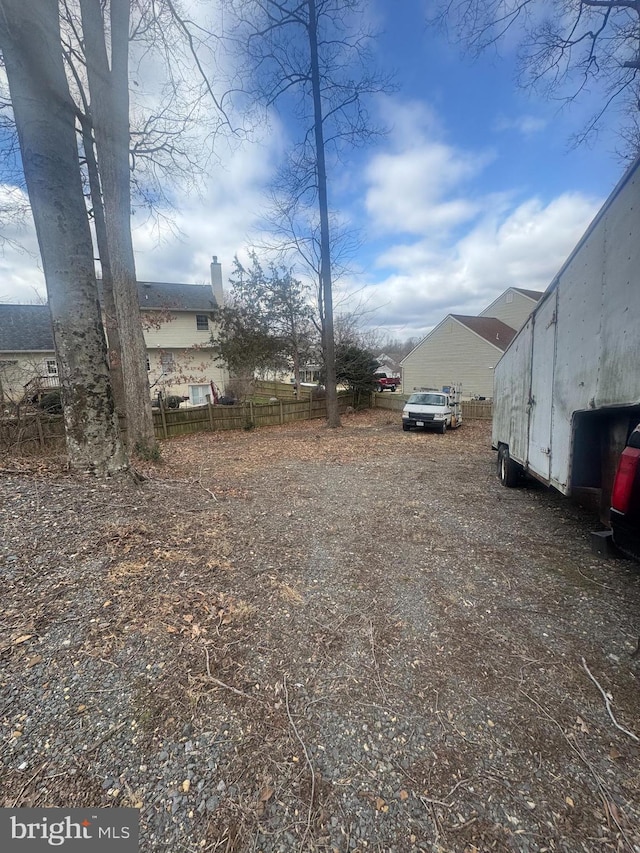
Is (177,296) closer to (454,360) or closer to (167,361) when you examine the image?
(167,361)

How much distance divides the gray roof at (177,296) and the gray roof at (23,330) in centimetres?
582

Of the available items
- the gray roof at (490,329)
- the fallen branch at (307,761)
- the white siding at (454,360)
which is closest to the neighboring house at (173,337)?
the white siding at (454,360)

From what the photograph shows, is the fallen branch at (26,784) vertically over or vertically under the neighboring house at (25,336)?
under

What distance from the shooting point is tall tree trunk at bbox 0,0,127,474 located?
395 centimetres

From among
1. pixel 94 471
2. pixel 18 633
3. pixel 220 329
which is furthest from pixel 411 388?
pixel 18 633

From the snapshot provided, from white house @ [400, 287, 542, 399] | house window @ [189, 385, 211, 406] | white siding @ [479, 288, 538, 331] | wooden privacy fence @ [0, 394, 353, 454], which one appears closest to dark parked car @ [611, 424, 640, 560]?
wooden privacy fence @ [0, 394, 353, 454]

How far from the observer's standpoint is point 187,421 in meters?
13.0

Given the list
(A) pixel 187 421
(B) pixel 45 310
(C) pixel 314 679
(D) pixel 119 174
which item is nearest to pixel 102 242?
(D) pixel 119 174

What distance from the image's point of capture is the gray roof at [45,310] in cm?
1969

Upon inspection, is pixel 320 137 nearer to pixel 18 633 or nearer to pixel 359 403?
pixel 359 403

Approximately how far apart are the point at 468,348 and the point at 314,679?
88.3 ft

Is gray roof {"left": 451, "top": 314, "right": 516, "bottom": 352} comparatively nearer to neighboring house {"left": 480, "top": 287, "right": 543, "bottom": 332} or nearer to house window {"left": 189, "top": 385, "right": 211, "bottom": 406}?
neighboring house {"left": 480, "top": 287, "right": 543, "bottom": 332}

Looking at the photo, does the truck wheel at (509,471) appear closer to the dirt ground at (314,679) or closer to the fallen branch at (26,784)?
the dirt ground at (314,679)

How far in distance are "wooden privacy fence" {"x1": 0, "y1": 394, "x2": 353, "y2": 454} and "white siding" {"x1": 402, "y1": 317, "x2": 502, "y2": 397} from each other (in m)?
10.9
